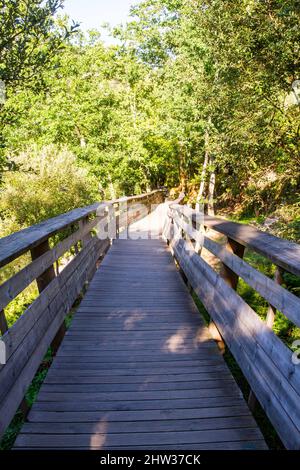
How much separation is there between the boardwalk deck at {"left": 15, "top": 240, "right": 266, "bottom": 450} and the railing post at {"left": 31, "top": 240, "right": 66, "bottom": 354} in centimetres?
9

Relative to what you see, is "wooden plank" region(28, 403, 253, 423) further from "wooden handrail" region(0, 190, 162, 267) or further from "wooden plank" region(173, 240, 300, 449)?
"wooden handrail" region(0, 190, 162, 267)

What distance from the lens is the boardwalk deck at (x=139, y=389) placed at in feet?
7.60

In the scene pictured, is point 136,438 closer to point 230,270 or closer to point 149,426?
point 149,426

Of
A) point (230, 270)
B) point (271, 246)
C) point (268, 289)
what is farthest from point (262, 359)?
point (230, 270)

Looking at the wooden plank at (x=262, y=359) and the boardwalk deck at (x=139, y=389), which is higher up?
the wooden plank at (x=262, y=359)

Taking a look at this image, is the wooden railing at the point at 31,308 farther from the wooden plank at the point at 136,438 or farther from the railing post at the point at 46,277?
the wooden plank at the point at 136,438

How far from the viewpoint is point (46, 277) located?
3330mm

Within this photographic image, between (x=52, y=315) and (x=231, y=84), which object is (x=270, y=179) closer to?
(x=231, y=84)

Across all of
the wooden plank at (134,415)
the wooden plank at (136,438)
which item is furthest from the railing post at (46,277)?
the wooden plank at (136,438)

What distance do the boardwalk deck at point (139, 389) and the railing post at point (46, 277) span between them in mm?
89

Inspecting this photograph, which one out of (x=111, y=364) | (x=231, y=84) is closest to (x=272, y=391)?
(x=111, y=364)

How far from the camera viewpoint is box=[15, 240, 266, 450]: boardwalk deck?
2.32 meters

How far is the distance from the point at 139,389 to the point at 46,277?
1384 mm
